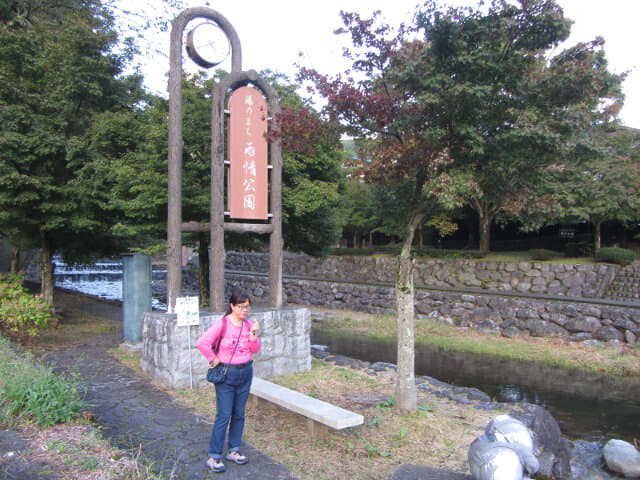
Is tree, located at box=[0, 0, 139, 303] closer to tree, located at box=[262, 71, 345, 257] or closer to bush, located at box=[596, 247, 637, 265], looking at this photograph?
tree, located at box=[262, 71, 345, 257]

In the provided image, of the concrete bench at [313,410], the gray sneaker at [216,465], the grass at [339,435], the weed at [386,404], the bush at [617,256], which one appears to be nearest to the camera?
the grass at [339,435]

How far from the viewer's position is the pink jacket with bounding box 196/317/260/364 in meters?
3.73

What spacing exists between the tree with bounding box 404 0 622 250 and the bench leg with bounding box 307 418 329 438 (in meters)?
2.91

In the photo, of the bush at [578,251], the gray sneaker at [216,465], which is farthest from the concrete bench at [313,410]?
the bush at [578,251]

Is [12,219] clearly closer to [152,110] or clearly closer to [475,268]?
[152,110]

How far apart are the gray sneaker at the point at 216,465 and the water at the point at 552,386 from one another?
4679 mm

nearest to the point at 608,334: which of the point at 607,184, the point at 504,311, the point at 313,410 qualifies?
the point at 504,311

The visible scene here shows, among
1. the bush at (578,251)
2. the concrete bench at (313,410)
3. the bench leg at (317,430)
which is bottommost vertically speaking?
the bench leg at (317,430)

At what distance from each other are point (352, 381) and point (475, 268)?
35.4ft

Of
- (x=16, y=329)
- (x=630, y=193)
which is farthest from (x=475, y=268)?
(x=16, y=329)

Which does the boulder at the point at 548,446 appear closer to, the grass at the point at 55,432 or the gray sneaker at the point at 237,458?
the gray sneaker at the point at 237,458

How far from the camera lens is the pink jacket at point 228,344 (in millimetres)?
3734

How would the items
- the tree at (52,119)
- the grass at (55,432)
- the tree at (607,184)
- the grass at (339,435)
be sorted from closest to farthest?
the grass at (55,432) < the grass at (339,435) < the tree at (52,119) < the tree at (607,184)

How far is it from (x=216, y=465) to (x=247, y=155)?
464 centimetres
